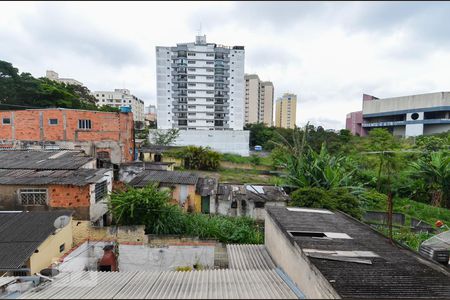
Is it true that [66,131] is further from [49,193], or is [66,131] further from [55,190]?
[55,190]

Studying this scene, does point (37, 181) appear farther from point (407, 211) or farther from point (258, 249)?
point (407, 211)

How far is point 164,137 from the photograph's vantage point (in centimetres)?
3619

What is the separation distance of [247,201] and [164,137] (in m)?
25.2

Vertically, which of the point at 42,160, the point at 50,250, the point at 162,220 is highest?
the point at 42,160

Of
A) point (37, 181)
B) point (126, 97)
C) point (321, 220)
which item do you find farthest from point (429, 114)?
point (126, 97)

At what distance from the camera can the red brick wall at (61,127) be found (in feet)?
63.1

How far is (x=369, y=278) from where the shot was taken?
4.52 meters

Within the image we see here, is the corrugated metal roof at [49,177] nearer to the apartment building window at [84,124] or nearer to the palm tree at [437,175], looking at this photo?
the apartment building window at [84,124]

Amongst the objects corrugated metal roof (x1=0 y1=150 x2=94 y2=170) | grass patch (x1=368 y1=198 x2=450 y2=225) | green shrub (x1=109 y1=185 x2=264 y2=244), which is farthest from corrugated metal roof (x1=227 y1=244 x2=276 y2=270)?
grass patch (x1=368 y1=198 x2=450 y2=225)

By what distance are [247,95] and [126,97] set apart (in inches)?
1445

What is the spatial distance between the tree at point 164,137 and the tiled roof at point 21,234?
1062 inches

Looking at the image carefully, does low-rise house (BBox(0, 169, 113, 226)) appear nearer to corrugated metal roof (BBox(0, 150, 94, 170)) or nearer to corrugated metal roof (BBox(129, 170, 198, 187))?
corrugated metal roof (BBox(0, 150, 94, 170))

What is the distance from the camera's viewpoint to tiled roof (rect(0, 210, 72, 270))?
22.5 feet

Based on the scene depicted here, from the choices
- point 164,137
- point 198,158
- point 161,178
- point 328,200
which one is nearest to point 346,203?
point 328,200
